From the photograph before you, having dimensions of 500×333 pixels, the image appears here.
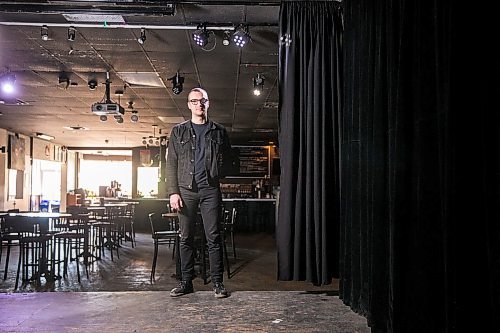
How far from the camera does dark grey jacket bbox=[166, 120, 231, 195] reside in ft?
12.7

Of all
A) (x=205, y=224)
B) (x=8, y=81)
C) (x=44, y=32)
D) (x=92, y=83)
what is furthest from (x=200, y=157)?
(x=8, y=81)

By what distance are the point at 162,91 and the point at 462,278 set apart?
24.9ft

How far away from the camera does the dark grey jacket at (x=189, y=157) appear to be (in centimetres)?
388

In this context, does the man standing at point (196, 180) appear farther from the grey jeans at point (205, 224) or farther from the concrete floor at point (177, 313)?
the concrete floor at point (177, 313)

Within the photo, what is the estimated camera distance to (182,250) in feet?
12.9

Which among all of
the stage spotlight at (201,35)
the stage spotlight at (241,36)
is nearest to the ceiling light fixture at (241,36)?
the stage spotlight at (241,36)

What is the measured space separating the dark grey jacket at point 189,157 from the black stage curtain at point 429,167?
4.21 ft

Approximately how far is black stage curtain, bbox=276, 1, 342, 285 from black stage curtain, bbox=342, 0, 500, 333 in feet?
1.83

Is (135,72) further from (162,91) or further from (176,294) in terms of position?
(176,294)

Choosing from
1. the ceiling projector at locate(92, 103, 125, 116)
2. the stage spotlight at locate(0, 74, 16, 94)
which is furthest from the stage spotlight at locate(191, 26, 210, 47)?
the stage spotlight at locate(0, 74, 16, 94)

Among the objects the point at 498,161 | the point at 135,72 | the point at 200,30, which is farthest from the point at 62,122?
the point at 498,161

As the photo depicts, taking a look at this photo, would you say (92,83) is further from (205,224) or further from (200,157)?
(205,224)

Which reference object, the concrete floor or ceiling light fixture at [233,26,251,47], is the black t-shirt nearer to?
the concrete floor

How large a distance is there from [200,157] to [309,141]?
2.97ft
